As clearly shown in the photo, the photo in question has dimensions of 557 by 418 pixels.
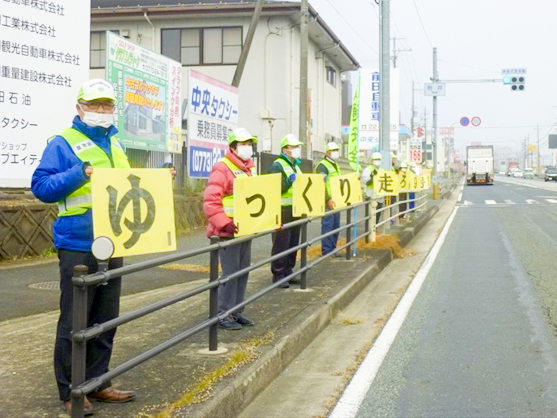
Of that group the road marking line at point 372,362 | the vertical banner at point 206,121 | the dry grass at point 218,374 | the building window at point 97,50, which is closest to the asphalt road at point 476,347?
the road marking line at point 372,362

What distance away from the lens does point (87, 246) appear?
186 inches

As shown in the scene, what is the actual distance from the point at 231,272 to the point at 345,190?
16.9 ft

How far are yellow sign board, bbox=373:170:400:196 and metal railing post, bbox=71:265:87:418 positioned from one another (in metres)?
12.2

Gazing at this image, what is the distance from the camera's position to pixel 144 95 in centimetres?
1622

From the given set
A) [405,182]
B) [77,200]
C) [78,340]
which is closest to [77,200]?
[77,200]

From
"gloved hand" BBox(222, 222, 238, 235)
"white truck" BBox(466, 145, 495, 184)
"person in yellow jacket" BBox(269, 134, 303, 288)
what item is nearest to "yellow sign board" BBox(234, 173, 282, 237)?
"gloved hand" BBox(222, 222, 238, 235)

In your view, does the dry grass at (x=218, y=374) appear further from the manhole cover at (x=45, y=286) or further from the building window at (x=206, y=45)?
the building window at (x=206, y=45)

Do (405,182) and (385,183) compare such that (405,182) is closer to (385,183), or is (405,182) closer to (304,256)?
(385,183)

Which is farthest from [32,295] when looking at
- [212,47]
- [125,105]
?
[212,47]

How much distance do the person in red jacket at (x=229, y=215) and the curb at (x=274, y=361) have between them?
1.76 ft

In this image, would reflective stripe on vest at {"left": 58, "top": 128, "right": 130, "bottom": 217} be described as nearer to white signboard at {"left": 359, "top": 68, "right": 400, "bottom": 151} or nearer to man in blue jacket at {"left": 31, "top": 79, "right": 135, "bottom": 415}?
man in blue jacket at {"left": 31, "top": 79, "right": 135, "bottom": 415}

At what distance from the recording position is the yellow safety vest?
4.64 metres

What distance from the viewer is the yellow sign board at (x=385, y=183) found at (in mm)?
16359

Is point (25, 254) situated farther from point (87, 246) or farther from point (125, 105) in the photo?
point (87, 246)
